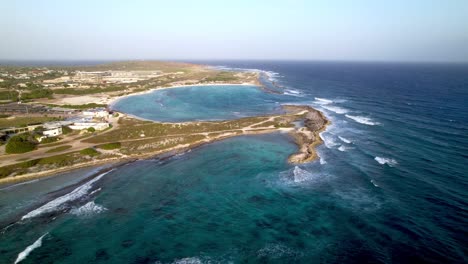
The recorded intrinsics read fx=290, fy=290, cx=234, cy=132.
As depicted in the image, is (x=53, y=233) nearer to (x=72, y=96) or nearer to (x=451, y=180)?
(x=451, y=180)

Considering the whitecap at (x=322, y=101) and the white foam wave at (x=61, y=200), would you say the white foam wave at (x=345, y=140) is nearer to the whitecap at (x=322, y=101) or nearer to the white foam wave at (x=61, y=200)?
the whitecap at (x=322, y=101)

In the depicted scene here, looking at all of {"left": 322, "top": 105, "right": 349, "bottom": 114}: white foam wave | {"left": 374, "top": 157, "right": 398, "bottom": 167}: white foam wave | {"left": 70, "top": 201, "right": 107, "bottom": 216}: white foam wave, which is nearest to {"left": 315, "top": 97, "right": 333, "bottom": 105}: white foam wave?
{"left": 322, "top": 105, "right": 349, "bottom": 114}: white foam wave

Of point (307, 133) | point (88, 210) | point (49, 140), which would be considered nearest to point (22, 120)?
point (49, 140)

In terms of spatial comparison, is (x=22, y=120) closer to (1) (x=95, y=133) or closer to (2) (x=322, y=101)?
(1) (x=95, y=133)

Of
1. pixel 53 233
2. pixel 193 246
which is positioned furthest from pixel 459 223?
pixel 53 233

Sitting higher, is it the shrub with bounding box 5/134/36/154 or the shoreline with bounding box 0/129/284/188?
the shrub with bounding box 5/134/36/154

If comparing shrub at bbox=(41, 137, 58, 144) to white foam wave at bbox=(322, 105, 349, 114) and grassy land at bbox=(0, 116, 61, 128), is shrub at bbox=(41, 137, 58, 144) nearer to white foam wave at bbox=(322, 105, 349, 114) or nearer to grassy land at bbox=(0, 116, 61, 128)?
grassy land at bbox=(0, 116, 61, 128)
